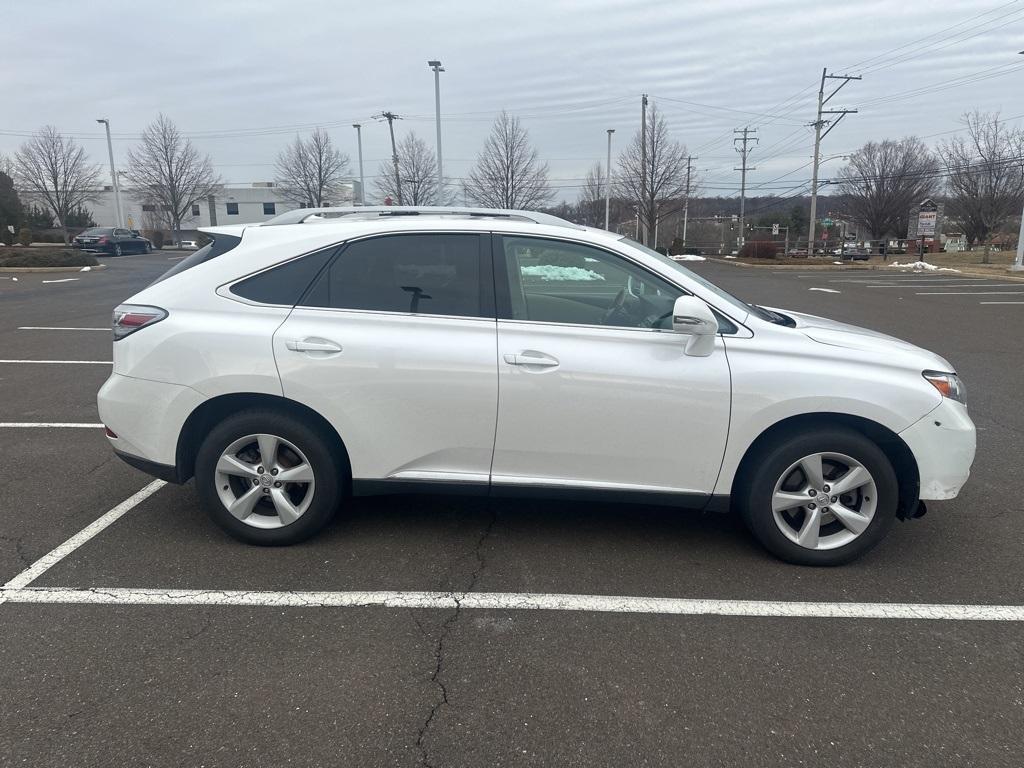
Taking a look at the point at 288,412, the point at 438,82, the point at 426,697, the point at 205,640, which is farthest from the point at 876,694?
the point at 438,82

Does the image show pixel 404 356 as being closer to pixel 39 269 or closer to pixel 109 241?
pixel 39 269

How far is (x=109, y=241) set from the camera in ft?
132

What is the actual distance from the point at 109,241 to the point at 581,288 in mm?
44009

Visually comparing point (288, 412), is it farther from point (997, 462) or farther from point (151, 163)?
point (151, 163)

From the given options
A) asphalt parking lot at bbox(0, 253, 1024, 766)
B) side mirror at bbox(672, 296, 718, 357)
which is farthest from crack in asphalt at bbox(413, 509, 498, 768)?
side mirror at bbox(672, 296, 718, 357)

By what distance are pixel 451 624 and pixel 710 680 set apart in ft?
3.65

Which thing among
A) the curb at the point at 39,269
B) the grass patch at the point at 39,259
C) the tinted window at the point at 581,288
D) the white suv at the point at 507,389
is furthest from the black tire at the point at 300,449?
the grass patch at the point at 39,259

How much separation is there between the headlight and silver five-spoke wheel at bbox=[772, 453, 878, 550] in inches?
22.0

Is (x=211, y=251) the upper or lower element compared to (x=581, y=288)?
upper

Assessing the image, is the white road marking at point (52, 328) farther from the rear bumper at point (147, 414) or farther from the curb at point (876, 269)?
the curb at point (876, 269)

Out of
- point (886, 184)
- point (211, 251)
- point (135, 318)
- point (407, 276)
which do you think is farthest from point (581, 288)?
point (886, 184)

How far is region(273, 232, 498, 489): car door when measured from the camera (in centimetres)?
354

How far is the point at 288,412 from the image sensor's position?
3664 mm

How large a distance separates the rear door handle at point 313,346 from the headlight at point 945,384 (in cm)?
297
